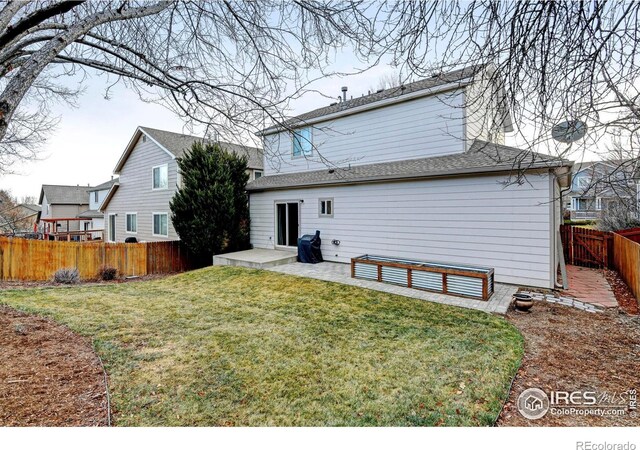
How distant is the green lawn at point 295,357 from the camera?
2.73m

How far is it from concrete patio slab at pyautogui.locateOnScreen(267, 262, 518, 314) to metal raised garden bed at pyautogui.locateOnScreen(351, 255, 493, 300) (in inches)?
6.2

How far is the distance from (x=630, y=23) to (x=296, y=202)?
951 cm

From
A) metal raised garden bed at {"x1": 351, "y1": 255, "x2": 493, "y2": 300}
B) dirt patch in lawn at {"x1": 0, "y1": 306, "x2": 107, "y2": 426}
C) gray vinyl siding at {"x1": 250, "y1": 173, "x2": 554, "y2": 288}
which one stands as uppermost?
gray vinyl siding at {"x1": 250, "y1": 173, "x2": 554, "y2": 288}

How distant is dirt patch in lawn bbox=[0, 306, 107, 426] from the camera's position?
101 inches

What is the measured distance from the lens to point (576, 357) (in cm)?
383

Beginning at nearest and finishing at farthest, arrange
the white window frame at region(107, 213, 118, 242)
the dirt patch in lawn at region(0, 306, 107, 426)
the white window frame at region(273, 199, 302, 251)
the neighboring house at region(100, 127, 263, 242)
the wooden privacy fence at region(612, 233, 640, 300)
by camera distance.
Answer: the dirt patch in lawn at region(0, 306, 107, 426) < the wooden privacy fence at region(612, 233, 640, 300) < the white window frame at region(273, 199, 302, 251) < the neighboring house at region(100, 127, 263, 242) < the white window frame at region(107, 213, 118, 242)

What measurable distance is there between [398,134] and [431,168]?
2439mm

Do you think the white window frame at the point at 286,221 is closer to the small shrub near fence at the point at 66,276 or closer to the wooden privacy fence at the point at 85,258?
the wooden privacy fence at the point at 85,258

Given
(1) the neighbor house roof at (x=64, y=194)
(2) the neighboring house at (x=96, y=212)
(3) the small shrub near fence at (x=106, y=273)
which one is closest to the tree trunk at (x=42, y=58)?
(3) the small shrub near fence at (x=106, y=273)

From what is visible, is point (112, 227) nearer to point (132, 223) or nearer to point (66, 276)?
point (132, 223)

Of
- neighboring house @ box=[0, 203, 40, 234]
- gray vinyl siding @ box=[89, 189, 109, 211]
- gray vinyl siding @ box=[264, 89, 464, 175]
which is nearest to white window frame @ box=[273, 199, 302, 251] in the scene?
gray vinyl siding @ box=[264, 89, 464, 175]

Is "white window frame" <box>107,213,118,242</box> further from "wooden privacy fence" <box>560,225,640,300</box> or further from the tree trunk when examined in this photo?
"wooden privacy fence" <box>560,225,640,300</box>

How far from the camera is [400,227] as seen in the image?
8.95 metres

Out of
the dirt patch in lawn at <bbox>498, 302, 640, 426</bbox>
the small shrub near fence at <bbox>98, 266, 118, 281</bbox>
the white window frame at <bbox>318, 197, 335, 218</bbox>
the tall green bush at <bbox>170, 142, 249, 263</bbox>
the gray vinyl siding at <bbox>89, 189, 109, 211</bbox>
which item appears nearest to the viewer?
the dirt patch in lawn at <bbox>498, 302, 640, 426</bbox>
